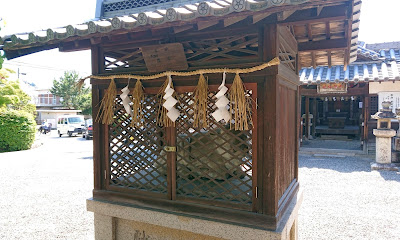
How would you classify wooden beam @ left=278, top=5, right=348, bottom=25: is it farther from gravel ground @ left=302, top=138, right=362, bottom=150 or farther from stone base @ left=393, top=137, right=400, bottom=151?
gravel ground @ left=302, top=138, right=362, bottom=150

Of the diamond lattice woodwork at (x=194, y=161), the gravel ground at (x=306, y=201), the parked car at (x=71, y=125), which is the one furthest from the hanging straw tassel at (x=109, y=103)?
the parked car at (x=71, y=125)

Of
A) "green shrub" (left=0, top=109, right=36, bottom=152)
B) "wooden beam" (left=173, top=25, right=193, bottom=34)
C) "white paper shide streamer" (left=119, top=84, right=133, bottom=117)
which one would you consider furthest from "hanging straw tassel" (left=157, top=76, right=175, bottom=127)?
"green shrub" (left=0, top=109, right=36, bottom=152)

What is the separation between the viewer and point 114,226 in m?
4.00

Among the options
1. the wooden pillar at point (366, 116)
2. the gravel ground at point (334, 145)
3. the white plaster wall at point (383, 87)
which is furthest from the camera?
the gravel ground at point (334, 145)

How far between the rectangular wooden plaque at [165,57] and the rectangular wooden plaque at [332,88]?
1253 cm

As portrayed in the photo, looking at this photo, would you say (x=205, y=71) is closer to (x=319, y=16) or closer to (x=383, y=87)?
(x=319, y=16)

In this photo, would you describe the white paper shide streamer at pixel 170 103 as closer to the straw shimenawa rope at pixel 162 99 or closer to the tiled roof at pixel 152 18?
the straw shimenawa rope at pixel 162 99

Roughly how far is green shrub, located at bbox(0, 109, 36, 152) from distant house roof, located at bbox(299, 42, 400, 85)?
A: 53.8 feet

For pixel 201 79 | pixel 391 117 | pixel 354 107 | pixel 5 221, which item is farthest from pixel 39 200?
pixel 354 107

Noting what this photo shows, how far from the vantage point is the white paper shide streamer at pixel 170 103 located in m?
3.34

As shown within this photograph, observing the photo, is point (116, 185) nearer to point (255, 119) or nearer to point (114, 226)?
point (114, 226)

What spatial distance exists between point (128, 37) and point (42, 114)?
168 feet

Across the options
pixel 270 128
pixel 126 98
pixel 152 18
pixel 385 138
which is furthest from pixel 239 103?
pixel 385 138

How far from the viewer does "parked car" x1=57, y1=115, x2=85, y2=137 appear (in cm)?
2727
